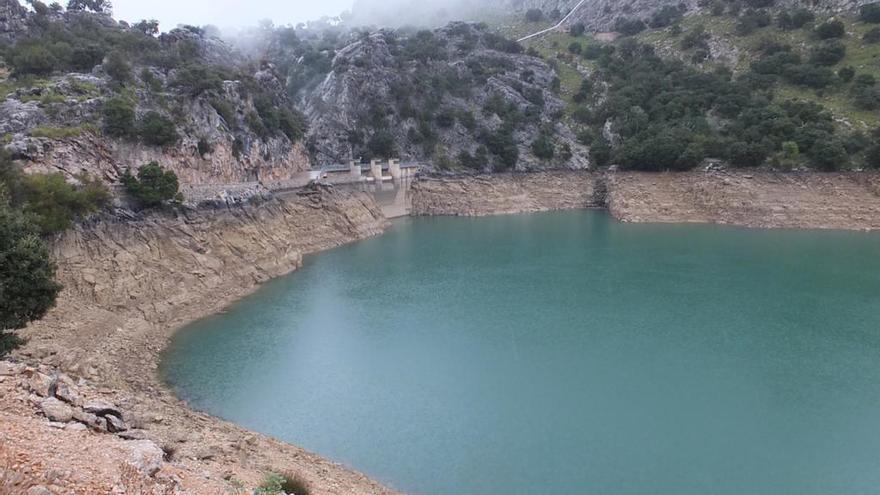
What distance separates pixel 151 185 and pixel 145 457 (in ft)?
97.9

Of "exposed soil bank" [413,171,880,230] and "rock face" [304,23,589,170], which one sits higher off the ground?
"rock face" [304,23,589,170]

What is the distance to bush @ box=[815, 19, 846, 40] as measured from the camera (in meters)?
68.5

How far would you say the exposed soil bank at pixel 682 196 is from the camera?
53.8 m

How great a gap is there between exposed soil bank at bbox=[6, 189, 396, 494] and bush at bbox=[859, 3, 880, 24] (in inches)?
2434

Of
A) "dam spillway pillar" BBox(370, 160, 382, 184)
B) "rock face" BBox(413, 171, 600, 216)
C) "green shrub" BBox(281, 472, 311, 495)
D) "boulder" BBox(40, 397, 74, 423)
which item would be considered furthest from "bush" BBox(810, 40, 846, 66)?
"boulder" BBox(40, 397, 74, 423)

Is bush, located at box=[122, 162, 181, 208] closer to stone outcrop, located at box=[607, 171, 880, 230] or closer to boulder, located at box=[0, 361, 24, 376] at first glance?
boulder, located at box=[0, 361, 24, 376]

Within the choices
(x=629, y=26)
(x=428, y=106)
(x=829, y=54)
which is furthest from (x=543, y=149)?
(x=629, y=26)

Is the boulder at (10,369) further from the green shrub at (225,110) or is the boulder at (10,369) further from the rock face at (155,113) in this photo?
the green shrub at (225,110)

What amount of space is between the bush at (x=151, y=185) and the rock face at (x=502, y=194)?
32.6 meters

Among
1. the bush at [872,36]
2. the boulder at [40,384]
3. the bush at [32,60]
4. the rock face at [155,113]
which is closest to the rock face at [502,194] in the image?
the rock face at [155,113]

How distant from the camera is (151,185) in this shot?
126 feet

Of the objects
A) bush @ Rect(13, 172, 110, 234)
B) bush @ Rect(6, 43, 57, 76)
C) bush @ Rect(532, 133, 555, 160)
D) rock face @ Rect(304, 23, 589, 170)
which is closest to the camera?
bush @ Rect(13, 172, 110, 234)

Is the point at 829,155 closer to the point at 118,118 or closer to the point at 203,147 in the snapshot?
the point at 203,147

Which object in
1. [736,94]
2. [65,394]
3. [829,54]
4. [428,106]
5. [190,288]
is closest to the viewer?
[65,394]
